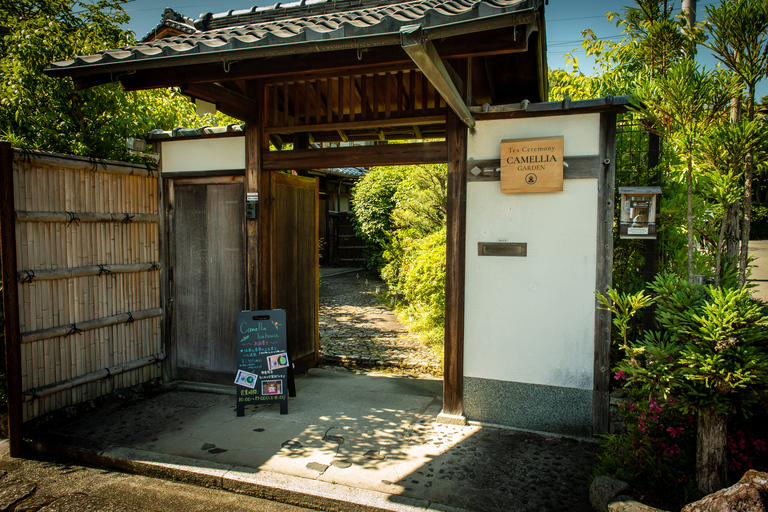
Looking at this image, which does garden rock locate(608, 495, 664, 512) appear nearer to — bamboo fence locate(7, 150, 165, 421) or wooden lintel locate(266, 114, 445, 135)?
wooden lintel locate(266, 114, 445, 135)

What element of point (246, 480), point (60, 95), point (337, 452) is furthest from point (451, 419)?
point (60, 95)

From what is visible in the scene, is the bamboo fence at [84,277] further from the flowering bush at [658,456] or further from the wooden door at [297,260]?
the flowering bush at [658,456]

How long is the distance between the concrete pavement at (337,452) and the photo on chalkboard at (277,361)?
0.51m

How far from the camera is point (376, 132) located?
6.80 m

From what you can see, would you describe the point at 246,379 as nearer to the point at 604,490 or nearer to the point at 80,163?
the point at 80,163

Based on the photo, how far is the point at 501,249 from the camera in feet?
14.8

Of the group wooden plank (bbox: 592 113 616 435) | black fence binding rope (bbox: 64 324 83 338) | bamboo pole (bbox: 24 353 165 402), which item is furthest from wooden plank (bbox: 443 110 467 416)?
black fence binding rope (bbox: 64 324 83 338)

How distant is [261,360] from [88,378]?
1.89m

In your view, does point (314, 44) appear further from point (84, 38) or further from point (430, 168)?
point (430, 168)

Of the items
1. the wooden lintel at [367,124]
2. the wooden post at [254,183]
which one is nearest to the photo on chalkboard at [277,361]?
the wooden post at [254,183]

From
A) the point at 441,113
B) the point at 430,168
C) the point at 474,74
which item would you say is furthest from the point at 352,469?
the point at 430,168

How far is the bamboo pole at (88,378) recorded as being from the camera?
14.6 feet

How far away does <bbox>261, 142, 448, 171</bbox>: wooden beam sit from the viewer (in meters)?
4.83

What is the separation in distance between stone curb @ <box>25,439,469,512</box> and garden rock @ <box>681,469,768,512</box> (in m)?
1.54
